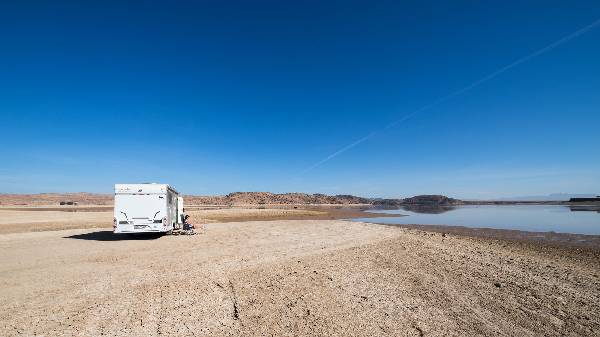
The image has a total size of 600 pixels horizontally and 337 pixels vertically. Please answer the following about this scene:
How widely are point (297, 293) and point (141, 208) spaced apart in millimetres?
14527

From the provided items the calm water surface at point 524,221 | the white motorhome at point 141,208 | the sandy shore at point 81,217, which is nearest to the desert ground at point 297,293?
the white motorhome at point 141,208

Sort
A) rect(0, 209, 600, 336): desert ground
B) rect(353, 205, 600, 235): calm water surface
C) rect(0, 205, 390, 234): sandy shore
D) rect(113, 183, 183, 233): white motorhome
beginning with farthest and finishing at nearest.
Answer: rect(353, 205, 600, 235): calm water surface
rect(0, 205, 390, 234): sandy shore
rect(113, 183, 183, 233): white motorhome
rect(0, 209, 600, 336): desert ground

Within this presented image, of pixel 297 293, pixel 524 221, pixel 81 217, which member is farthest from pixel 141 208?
Answer: pixel 524 221

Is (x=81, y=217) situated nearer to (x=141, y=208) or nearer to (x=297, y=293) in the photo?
(x=141, y=208)

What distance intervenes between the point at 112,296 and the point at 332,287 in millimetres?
5579

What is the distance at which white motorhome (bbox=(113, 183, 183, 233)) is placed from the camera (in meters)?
18.8

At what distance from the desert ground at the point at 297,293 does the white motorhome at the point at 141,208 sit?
424cm

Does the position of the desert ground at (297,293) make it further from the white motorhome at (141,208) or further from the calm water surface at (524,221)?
the calm water surface at (524,221)

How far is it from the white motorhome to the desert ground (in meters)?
4.24

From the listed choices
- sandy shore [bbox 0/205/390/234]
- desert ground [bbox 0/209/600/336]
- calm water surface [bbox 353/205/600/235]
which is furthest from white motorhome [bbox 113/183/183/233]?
calm water surface [bbox 353/205/600/235]

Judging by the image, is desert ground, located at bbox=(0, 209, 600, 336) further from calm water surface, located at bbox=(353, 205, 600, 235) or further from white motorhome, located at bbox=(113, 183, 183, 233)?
calm water surface, located at bbox=(353, 205, 600, 235)

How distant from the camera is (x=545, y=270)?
11.1m

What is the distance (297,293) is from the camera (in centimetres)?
821

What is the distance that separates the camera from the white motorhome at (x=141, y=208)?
18844 mm
